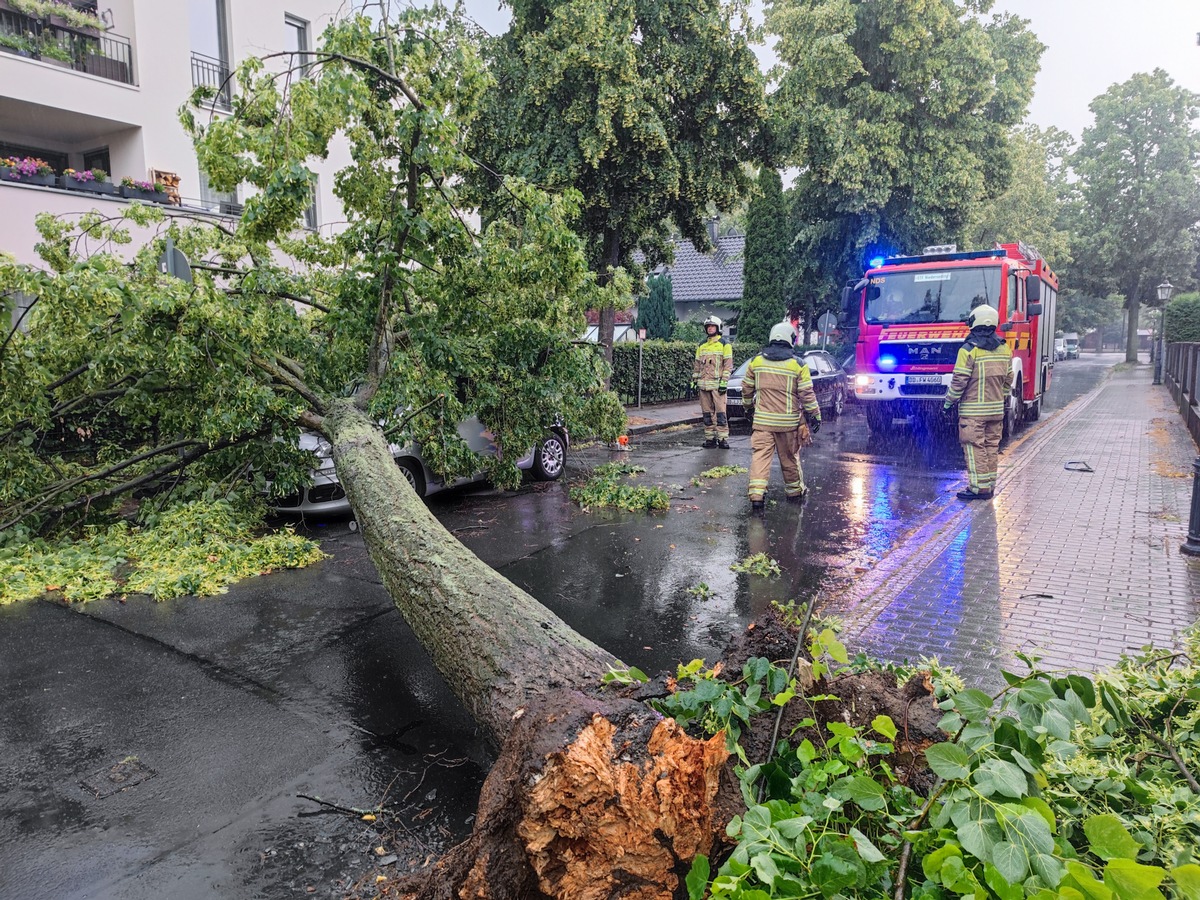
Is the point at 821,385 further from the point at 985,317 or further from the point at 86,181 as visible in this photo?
the point at 86,181

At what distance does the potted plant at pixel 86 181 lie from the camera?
12.9 metres

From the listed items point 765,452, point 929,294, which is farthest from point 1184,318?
point 765,452

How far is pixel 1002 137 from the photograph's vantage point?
70.3ft

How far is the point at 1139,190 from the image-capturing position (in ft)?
135

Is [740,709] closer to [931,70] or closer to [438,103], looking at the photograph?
[438,103]

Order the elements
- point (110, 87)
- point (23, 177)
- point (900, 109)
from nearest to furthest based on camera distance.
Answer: point (23, 177)
point (110, 87)
point (900, 109)

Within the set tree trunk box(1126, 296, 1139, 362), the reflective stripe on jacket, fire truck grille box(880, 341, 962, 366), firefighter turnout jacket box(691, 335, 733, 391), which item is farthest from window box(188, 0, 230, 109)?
tree trunk box(1126, 296, 1139, 362)

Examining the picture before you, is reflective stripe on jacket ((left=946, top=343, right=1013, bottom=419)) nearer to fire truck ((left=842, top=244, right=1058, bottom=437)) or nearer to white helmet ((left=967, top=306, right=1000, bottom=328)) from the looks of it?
white helmet ((left=967, top=306, right=1000, bottom=328))

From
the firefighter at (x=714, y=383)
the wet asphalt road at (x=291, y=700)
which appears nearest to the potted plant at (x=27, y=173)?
the wet asphalt road at (x=291, y=700)

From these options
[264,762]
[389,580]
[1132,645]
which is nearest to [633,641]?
[389,580]

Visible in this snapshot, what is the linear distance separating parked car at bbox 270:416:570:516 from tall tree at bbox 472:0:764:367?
4776 millimetres

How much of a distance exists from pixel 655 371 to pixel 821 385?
16.0ft

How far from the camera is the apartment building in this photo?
13.2m

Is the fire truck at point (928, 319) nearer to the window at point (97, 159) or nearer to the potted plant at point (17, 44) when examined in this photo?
the potted plant at point (17, 44)
